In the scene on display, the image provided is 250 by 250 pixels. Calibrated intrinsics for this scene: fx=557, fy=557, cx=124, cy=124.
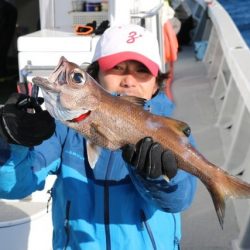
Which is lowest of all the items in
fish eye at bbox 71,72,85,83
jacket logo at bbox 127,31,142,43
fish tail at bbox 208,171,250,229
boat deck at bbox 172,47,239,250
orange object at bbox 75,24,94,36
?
boat deck at bbox 172,47,239,250

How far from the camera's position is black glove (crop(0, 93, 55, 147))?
183 cm

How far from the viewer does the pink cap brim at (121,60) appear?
7.21 feet

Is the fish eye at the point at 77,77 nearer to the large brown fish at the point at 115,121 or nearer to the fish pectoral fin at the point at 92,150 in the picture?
the large brown fish at the point at 115,121

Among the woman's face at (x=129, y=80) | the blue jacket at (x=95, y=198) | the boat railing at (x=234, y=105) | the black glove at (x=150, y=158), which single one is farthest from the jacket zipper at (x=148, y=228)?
the boat railing at (x=234, y=105)

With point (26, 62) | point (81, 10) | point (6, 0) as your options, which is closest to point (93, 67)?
point (26, 62)

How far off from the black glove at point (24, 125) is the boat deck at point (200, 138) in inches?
79.7

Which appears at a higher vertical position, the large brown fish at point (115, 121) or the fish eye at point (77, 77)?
the fish eye at point (77, 77)

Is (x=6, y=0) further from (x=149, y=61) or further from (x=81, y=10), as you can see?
(x=149, y=61)

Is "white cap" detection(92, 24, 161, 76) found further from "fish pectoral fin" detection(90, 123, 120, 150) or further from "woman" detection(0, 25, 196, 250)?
"fish pectoral fin" detection(90, 123, 120, 150)

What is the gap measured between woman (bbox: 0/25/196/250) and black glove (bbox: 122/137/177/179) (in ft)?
0.06

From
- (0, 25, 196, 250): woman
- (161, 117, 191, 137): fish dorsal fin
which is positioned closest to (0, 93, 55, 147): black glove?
(0, 25, 196, 250): woman

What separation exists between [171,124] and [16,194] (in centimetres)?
65

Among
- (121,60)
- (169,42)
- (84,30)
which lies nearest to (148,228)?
(121,60)

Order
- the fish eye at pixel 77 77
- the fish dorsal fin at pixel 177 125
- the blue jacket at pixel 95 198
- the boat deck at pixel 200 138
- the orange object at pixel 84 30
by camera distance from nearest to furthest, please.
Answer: the fish eye at pixel 77 77 < the fish dorsal fin at pixel 177 125 < the blue jacket at pixel 95 198 < the boat deck at pixel 200 138 < the orange object at pixel 84 30
